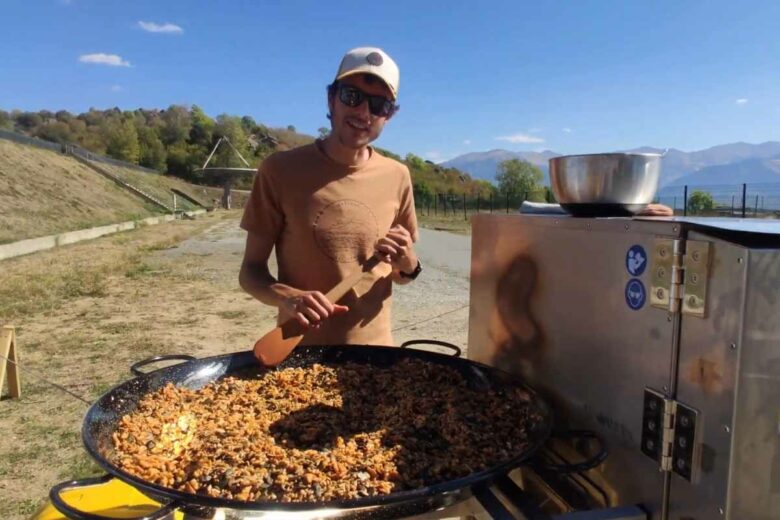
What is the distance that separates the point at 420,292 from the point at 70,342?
5.28m

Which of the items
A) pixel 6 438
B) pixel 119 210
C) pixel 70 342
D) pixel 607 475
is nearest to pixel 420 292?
pixel 70 342

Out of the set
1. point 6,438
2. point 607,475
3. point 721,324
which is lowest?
point 6,438

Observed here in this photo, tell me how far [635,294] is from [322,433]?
755 millimetres

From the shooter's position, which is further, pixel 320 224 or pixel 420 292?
pixel 420 292

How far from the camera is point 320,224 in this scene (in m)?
1.93

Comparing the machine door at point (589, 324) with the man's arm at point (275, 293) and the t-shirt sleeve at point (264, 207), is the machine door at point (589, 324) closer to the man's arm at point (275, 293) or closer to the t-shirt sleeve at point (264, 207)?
the man's arm at point (275, 293)

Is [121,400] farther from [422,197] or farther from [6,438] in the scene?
[422,197]

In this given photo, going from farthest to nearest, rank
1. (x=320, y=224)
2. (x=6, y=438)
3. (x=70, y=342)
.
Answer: (x=70, y=342)
(x=6, y=438)
(x=320, y=224)

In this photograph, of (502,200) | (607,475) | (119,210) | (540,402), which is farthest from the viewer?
(502,200)

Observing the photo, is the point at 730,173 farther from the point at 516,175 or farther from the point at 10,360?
the point at 10,360

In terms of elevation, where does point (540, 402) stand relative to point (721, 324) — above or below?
below

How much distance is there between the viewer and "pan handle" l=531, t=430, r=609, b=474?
1.08 m

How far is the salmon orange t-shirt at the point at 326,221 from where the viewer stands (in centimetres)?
194

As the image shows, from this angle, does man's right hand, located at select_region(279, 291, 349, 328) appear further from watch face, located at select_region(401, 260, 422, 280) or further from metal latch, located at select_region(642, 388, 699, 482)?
metal latch, located at select_region(642, 388, 699, 482)
